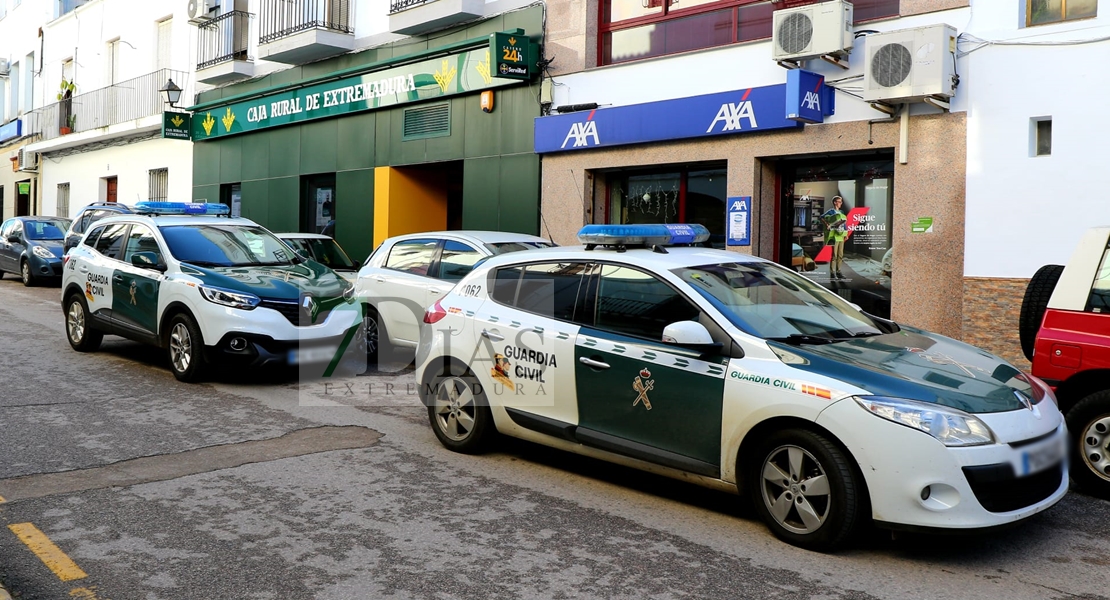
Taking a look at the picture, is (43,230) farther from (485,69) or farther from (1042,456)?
(1042,456)

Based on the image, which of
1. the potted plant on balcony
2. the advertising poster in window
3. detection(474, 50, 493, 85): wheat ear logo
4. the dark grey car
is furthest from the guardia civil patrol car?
the potted plant on balcony

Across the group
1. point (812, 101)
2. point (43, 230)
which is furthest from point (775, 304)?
point (43, 230)

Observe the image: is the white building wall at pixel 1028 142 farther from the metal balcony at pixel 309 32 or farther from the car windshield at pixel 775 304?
the metal balcony at pixel 309 32

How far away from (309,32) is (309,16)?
84 cm

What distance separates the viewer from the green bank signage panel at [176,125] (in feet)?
82.3

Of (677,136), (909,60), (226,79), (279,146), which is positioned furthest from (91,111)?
(909,60)

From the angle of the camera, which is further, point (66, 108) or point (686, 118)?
point (66, 108)

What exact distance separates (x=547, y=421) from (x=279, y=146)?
59.3 ft

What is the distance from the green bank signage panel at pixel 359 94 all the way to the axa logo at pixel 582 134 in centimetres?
163

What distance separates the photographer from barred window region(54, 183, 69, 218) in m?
34.4

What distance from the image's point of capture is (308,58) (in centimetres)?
2095

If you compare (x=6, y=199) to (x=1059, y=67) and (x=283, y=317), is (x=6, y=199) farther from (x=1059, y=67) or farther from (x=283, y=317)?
(x=1059, y=67)

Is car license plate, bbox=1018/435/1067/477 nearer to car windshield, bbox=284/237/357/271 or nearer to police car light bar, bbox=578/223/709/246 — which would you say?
police car light bar, bbox=578/223/709/246

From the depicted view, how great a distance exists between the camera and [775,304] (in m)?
5.86
